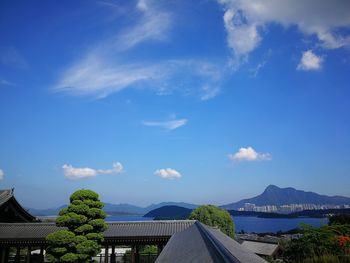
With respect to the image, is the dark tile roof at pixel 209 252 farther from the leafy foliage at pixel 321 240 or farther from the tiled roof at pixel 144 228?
the tiled roof at pixel 144 228

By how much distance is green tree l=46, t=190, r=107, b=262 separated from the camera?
1661cm

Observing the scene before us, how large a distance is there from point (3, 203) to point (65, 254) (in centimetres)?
736

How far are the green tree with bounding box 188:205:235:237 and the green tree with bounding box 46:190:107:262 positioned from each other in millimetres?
29792

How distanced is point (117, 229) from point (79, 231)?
414 centimetres

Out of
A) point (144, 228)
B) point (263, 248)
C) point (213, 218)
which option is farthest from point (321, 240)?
point (213, 218)

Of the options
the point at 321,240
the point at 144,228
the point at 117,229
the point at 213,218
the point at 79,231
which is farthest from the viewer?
the point at 213,218

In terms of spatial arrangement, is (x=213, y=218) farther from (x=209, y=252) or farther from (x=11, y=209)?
(x=209, y=252)

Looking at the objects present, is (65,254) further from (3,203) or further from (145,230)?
(3,203)

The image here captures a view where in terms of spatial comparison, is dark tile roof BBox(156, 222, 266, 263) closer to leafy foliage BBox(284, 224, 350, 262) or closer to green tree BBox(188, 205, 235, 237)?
leafy foliage BBox(284, 224, 350, 262)

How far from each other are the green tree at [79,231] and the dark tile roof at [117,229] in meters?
2.34

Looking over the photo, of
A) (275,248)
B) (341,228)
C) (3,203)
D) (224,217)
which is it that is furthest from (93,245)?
(224,217)

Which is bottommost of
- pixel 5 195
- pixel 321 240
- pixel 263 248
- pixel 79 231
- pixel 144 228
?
pixel 263 248

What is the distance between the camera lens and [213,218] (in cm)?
4644

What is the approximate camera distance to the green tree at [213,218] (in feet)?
151
